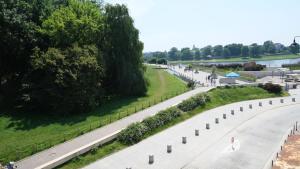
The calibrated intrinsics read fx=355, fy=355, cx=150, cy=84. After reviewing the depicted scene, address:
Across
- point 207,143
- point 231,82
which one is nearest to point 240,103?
point 231,82

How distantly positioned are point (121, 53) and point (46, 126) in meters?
15.8

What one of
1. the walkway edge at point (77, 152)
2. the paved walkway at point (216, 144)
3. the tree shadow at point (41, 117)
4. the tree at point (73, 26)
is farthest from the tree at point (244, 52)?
the walkway edge at point (77, 152)

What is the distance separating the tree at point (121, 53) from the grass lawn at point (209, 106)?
8.77 meters

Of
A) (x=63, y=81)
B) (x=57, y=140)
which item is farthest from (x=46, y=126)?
(x=57, y=140)

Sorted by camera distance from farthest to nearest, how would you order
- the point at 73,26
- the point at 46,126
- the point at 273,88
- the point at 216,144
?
1. the point at 273,88
2. the point at 73,26
3. the point at 46,126
4. the point at 216,144

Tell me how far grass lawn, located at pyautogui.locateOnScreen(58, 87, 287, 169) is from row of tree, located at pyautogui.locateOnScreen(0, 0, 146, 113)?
27.5 feet

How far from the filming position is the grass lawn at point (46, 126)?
2622 cm

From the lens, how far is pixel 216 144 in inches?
1153

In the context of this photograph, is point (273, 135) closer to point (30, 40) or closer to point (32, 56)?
point (32, 56)

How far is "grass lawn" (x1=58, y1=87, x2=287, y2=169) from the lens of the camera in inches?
969

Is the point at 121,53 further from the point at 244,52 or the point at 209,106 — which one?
the point at 244,52

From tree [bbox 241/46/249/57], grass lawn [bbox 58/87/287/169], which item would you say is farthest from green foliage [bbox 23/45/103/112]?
tree [bbox 241/46/249/57]

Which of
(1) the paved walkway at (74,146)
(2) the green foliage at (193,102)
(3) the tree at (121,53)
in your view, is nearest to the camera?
(1) the paved walkway at (74,146)

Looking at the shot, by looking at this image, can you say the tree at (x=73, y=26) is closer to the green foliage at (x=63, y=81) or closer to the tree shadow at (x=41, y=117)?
the green foliage at (x=63, y=81)
